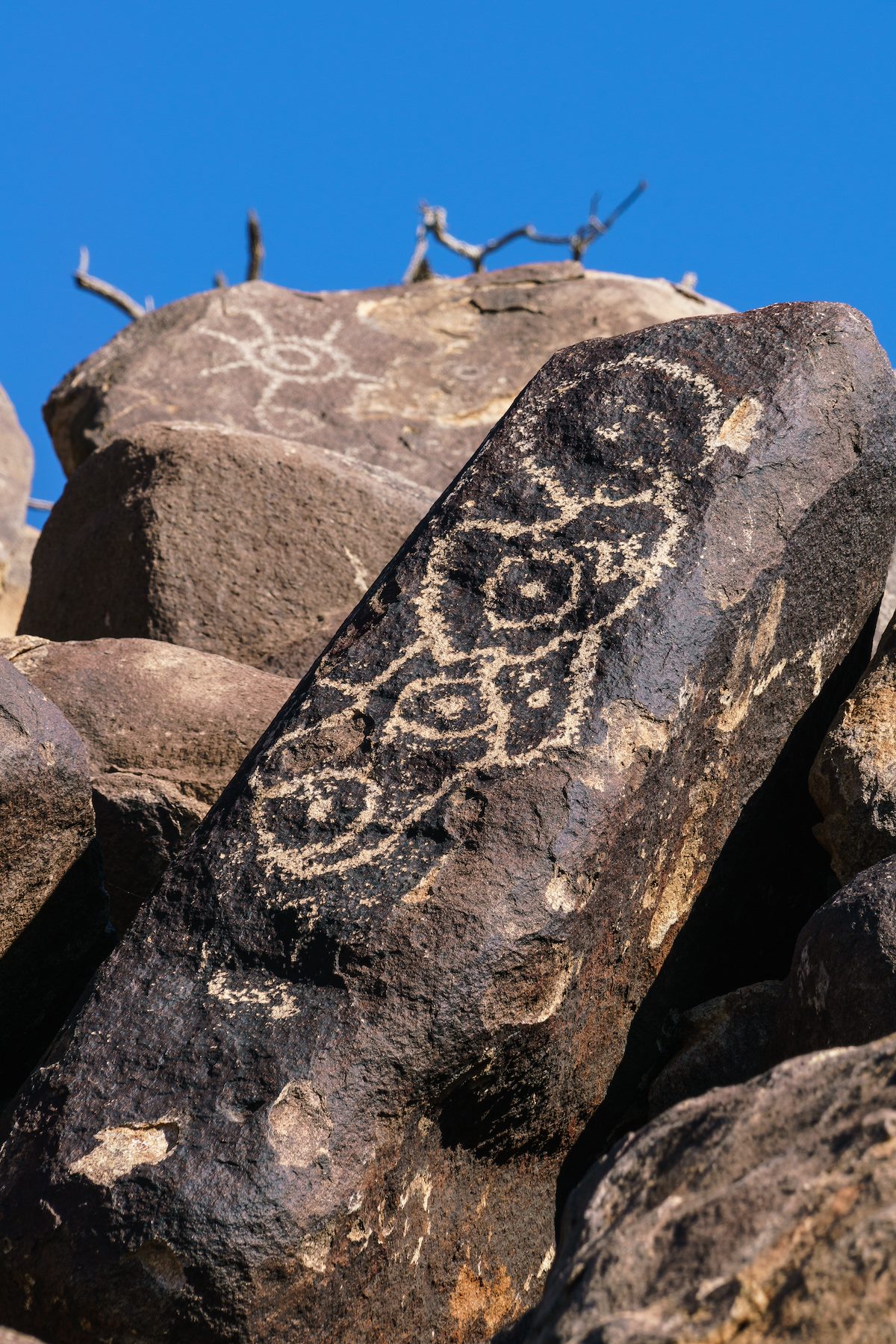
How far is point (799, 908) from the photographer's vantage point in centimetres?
258

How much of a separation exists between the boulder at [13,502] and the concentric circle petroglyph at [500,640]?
230 inches

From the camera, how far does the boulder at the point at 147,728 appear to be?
2783mm

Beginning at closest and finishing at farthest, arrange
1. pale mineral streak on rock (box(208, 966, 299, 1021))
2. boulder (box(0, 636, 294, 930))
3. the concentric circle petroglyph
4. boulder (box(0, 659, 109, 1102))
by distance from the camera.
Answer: pale mineral streak on rock (box(208, 966, 299, 1021))
the concentric circle petroglyph
boulder (box(0, 659, 109, 1102))
boulder (box(0, 636, 294, 930))

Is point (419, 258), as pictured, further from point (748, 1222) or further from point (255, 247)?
point (748, 1222)

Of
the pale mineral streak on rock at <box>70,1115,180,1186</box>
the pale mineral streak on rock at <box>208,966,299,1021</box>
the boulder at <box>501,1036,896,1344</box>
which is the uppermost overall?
the boulder at <box>501,1036,896,1344</box>

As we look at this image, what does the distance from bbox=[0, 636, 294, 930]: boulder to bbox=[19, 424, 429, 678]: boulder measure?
0.35 m

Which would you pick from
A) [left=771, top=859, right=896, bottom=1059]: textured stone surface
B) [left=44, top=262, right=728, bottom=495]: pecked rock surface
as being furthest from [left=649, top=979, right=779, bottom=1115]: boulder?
[left=44, top=262, right=728, bottom=495]: pecked rock surface

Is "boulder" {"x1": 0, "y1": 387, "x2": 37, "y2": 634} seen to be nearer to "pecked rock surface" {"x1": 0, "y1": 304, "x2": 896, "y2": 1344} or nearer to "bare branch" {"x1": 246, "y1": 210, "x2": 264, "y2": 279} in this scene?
"bare branch" {"x1": 246, "y1": 210, "x2": 264, "y2": 279}

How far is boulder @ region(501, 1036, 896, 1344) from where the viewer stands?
1050mm

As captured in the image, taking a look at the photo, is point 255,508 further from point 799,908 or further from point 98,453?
point 799,908

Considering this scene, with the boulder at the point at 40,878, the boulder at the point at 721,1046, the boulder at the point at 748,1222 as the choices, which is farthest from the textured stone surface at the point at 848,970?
the boulder at the point at 40,878

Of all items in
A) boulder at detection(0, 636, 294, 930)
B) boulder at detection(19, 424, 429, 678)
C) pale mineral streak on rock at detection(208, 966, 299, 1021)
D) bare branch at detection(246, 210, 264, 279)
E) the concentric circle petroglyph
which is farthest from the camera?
bare branch at detection(246, 210, 264, 279)

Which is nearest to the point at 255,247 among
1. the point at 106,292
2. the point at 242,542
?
the point at 106,292

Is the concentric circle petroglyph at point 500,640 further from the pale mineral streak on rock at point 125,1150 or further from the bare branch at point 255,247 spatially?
the bare branch at point 255,247
